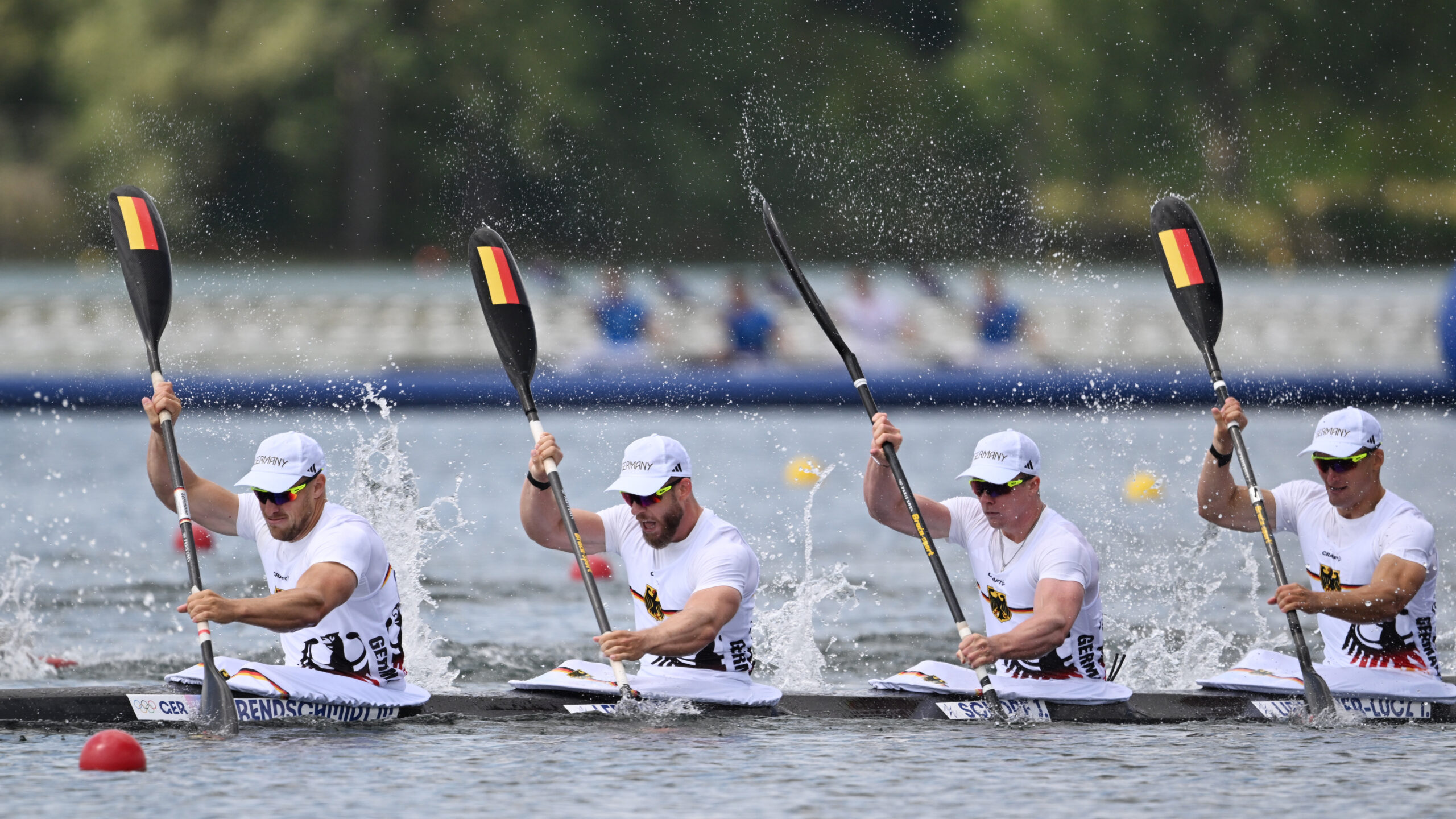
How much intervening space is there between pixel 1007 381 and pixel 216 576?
936 centimetres

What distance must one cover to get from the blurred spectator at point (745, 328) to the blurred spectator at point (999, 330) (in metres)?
2.43

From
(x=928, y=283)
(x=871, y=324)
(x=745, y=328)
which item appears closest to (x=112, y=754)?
(x=745, y=328)

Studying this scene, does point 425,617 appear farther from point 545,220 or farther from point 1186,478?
point 545,220

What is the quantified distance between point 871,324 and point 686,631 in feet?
50.7

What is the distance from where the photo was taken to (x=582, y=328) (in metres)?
26.4

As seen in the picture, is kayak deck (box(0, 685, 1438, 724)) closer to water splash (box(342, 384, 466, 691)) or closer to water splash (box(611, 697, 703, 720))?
water splash (box(611, 697, 703, 720))

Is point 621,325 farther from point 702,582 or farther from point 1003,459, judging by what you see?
point 702,582

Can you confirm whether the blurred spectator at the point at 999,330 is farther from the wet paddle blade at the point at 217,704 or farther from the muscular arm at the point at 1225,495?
the wet paddle blade at the point at 217,704

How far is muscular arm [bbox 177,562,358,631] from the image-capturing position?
6.68m

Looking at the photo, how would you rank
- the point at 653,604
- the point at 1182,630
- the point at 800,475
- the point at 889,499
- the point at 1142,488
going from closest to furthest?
the point at 653,604
the point at 889,499
the point at 1182,630
the point at 1142,488
the point at 800,475

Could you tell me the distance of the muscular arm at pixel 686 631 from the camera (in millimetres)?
7098

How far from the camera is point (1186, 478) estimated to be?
18469mm

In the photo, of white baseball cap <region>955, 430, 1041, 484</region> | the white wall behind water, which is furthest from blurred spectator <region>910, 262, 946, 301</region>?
white baseball cap <region>955, 430, 1041, 484</region>

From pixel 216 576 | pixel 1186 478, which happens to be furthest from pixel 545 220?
pixel 216 576
